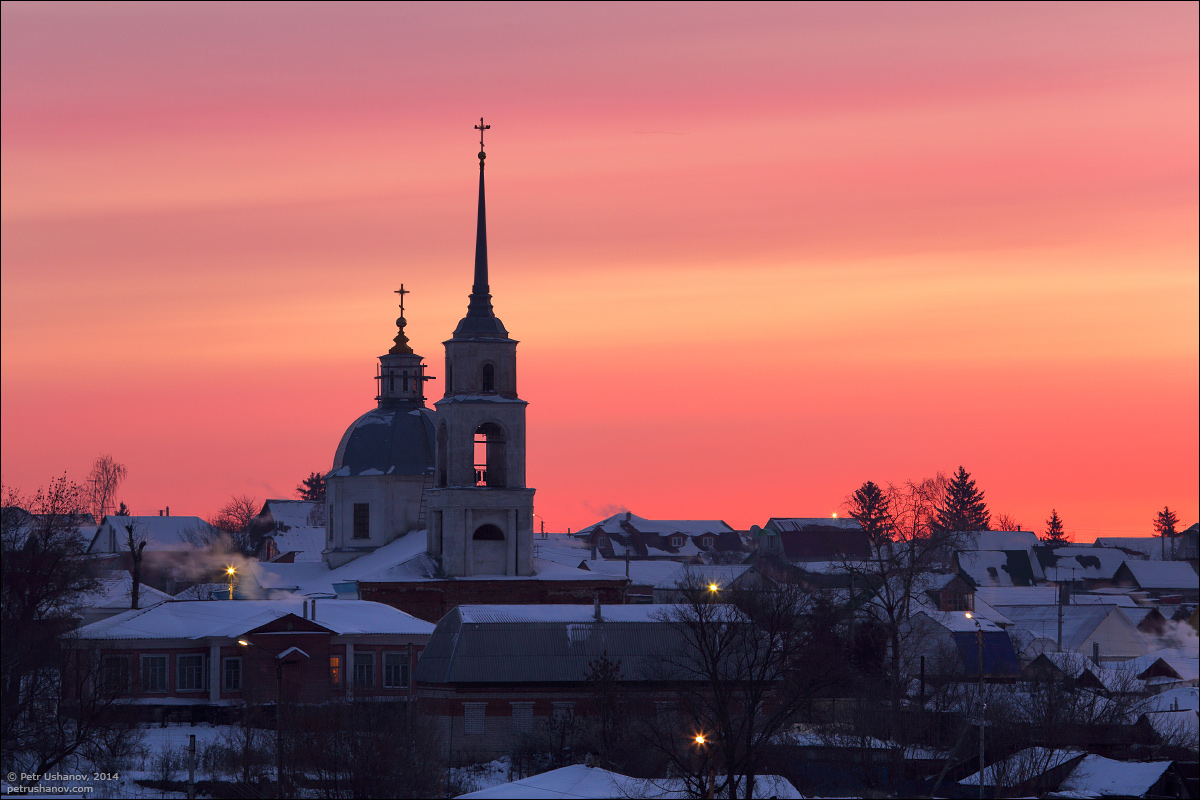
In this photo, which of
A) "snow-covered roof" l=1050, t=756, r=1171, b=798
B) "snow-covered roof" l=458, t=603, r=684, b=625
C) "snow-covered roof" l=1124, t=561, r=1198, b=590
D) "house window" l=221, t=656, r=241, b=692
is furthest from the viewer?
"snow-covered roof" l=1124, t=561, r=1198, b=590

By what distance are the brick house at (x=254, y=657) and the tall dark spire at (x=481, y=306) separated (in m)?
14.5

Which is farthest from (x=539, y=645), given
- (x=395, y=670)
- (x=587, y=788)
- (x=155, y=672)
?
(x=587, y=788)

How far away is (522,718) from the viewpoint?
5728cm

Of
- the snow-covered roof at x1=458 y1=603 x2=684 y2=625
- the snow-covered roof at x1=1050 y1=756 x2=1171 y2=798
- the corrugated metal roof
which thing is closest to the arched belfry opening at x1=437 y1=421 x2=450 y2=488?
the snow-covered roof at x1=458 y1=603 x2=684 y2=625

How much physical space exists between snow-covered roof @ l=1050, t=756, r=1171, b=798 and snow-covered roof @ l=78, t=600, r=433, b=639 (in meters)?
25.0

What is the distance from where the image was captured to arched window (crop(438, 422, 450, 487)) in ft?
249

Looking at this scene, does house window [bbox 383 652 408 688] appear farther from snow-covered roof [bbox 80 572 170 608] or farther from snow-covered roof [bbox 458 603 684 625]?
snow-covered roof [bbox 80 572 170 608]

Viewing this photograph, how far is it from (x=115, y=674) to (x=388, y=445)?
83.2ft

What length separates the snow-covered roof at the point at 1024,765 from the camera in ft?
173

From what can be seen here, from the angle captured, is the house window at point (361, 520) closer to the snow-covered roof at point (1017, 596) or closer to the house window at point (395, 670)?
the house window at point (395, 670)

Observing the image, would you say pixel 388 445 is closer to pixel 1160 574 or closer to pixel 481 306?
pixel 481 306

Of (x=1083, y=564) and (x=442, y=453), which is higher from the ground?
(x=442, y=453)

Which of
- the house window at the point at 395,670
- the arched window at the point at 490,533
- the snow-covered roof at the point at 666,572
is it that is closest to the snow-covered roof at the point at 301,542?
the snow-covered roof at the point at 666,572

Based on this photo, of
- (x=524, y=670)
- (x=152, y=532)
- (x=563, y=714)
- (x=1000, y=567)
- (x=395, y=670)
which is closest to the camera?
(x=563, y=714)
